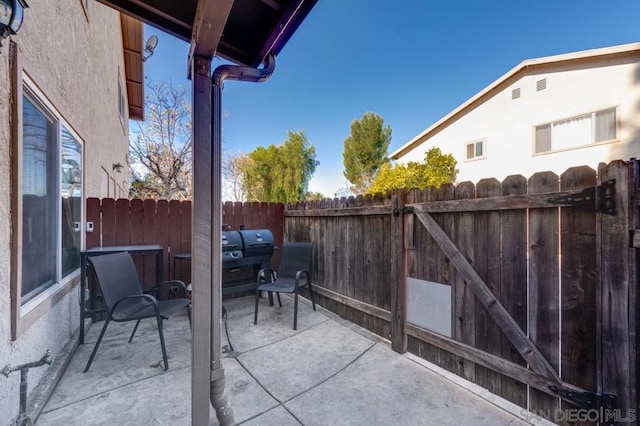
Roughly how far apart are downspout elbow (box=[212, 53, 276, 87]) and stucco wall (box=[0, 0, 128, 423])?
3.91 ft

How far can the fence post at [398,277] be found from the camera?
8.91 ft

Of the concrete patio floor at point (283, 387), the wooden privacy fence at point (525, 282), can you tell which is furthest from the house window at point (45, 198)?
the wooden privacy fence at point (525, 282)

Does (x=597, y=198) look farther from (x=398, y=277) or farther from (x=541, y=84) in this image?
(x=541, y=84)

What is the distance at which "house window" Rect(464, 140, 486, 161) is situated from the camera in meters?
9.97

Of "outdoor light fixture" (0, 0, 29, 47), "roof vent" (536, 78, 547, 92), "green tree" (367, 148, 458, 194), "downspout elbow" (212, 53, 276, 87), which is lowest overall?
"downspout elbow" (212, 53, 276, 87)

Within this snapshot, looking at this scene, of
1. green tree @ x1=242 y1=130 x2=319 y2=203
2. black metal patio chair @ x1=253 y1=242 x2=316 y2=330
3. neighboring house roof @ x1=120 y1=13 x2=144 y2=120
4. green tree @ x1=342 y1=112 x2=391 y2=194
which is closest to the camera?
black metal patio chair @ x1=253 y1=242 x2=316 y2=330

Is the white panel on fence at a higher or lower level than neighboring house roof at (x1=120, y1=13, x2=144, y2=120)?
lower

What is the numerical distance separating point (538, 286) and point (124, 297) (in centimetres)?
331

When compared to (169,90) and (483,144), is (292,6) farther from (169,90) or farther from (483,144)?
(169,90)

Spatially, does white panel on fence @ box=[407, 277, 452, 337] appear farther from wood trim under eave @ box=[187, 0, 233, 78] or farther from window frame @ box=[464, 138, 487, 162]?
window frame @ box=[464, 138, 487, 162]

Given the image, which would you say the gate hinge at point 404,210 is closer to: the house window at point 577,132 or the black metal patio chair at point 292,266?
the black metal patio chair at point 292,266

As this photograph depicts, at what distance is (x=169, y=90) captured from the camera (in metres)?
11.1

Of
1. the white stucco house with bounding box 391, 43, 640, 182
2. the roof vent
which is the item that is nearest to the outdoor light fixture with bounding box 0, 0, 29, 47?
the white stucco house with bounding box 391, 43, 640, 182

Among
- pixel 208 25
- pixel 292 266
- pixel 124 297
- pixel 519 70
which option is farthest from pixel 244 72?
pixel 519 70
